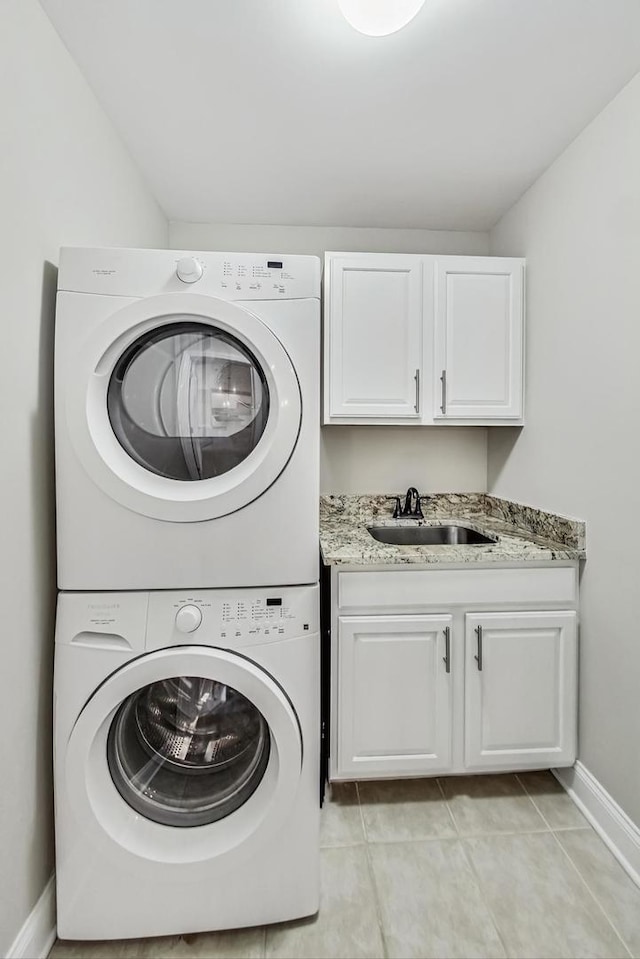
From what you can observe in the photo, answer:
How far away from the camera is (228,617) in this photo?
129cm

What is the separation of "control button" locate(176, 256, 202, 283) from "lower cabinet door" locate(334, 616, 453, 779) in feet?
3.91

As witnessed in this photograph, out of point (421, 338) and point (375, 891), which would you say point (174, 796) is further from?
point (421, 338)

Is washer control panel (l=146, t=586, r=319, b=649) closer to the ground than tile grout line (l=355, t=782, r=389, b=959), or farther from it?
farther from it

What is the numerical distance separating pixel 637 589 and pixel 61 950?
74.7 inches

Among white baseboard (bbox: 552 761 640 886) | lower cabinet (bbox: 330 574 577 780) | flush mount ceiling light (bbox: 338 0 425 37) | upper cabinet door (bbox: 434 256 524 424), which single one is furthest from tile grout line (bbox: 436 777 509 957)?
flush mount ceiling light (bbox: 338 0 425 37)

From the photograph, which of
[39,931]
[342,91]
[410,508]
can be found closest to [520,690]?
[410,508]

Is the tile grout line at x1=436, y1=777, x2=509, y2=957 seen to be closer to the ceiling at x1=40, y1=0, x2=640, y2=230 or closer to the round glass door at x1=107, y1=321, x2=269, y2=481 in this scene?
the round glass door at x1=107, y1=321, x2=269, y2=481

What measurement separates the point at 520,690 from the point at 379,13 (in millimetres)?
2022

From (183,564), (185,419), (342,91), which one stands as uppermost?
(342,91)

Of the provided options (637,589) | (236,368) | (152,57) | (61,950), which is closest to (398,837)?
(61,950)

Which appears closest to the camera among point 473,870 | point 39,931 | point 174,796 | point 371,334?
point 39,931

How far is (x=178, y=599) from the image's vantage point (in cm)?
129

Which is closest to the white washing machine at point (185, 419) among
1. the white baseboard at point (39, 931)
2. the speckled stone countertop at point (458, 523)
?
the speckled stone countertop at point (458, 523)

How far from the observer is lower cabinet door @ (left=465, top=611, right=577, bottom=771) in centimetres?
177
